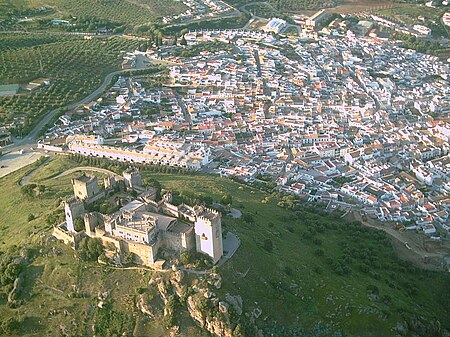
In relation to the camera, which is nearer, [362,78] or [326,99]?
[326,99]

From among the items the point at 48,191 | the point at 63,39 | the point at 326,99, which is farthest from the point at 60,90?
the point at 326,99

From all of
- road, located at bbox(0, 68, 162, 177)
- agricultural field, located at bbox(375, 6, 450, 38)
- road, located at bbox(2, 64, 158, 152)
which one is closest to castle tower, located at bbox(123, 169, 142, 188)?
road, located at bbox(0, 68, 162, 177)

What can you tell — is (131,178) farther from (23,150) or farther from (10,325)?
(23,150)

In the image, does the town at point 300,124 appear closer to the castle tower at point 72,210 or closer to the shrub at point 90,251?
the castle tower at point 72,210

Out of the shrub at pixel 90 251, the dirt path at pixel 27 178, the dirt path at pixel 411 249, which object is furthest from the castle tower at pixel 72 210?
the dirt path at pixel 411 249

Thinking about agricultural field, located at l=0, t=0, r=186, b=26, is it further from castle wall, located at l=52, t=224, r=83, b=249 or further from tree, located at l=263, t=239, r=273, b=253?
tree, located at l=263, t=239, r=273, b=253

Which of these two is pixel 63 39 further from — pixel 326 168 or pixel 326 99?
pixel 326 168

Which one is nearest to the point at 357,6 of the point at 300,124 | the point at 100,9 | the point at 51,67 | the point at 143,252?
the point at 100,9
